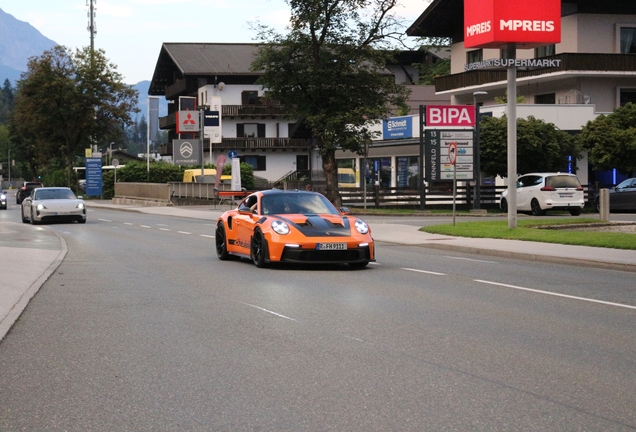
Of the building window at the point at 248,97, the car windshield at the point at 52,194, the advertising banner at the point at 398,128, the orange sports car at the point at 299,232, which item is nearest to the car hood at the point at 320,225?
the orange sports car at the point at 299,232

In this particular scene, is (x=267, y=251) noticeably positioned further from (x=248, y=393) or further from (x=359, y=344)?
(x=248, y=393)

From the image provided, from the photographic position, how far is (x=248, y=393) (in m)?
6.89

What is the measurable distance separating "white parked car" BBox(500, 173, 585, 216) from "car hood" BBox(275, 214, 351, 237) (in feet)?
74.6

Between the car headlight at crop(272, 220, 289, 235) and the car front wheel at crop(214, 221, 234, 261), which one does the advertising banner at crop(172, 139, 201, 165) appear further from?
the car headlight at crop(272, 220, 289, 235)

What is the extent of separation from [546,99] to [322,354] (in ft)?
168

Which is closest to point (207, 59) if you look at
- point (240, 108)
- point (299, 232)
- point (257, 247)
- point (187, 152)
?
point (240, 108)

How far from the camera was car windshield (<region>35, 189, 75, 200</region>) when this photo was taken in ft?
119

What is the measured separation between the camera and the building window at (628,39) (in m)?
56.3

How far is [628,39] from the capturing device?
56406 millimetres

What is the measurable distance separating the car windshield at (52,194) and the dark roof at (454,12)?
29.5 m

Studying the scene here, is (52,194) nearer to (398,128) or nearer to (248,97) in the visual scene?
(398,128)

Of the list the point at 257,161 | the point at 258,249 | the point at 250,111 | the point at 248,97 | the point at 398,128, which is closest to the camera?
the point at 258,249

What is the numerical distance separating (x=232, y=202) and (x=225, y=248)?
33.8 meters

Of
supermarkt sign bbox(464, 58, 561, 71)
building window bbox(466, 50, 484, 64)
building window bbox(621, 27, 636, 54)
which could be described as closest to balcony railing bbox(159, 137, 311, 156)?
building window bbox(466, 50, 484, 64)
